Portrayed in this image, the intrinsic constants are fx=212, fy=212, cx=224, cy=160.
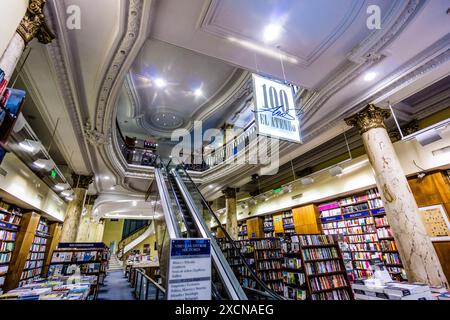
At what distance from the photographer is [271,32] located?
3316mm

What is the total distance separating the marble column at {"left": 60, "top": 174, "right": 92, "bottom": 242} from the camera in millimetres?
7222

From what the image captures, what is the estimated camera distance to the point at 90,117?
16.6 ft

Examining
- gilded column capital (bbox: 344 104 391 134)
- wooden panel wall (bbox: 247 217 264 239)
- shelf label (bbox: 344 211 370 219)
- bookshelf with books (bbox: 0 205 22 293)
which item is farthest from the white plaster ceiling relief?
wooden panel wall (bbox: 247 217 264 239)

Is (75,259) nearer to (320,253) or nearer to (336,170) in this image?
(320,253)

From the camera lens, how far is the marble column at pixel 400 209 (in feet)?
11.3

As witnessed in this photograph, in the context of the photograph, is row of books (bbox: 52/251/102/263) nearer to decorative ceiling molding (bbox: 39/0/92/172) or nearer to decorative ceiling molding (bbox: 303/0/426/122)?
decorative ceiling molding (bbox: 39/0/92/172)

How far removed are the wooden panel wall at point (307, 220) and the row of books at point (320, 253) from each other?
2.02 m

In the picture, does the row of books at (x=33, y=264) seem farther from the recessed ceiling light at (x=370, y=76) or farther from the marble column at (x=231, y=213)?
the recessed ceiling light at (x=370, y=76)

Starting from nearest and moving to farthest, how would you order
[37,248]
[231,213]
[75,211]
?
[37,248] → [75,211] → [231,213]

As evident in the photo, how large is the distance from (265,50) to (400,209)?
3.66m

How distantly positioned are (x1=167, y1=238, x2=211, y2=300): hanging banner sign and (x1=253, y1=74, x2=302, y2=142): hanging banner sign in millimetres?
1799

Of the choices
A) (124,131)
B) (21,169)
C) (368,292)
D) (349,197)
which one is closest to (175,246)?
(368,292)

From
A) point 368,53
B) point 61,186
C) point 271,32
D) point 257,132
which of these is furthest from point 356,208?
point 61,186

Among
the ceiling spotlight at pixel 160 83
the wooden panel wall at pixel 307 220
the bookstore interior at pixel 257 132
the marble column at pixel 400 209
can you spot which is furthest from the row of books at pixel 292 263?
the ceiling spotlight at pixel 160 83
